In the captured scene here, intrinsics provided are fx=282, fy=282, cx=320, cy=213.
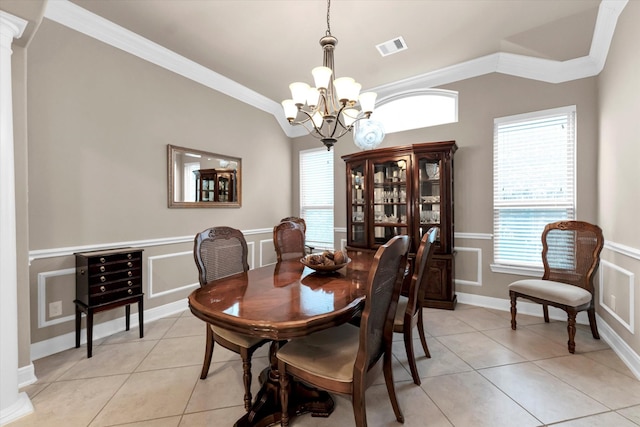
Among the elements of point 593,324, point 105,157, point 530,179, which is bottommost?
point 593,324

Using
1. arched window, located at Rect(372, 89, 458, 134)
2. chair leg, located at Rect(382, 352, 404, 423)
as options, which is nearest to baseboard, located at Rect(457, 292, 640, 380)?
chair leg, located at Rect(382, 352, 404, 423)

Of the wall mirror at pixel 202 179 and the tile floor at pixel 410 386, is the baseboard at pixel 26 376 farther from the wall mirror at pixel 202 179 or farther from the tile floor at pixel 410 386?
the wall mirror at pixel 202 179

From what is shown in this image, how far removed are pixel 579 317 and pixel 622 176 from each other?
64.0 inches

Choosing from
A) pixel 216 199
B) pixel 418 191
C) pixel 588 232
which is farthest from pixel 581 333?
pixel 216 199

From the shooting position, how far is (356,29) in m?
2.84

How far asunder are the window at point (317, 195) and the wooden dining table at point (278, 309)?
9.04ft

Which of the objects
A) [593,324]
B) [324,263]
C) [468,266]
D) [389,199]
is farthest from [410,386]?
[389,199]

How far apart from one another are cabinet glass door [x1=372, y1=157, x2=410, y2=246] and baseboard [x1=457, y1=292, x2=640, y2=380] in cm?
121

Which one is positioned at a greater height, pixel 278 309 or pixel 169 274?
pixel 278 309

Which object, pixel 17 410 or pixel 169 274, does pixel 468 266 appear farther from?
pixel 17 410

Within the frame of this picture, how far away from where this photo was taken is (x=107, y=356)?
7.91ft

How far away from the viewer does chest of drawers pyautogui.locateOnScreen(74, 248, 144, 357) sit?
242cm

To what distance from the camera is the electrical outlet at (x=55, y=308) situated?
8.10 ft

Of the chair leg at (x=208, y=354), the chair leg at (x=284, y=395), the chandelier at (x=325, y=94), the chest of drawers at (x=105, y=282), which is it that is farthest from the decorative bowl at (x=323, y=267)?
the chest of drawers at (x=105, y=282)
